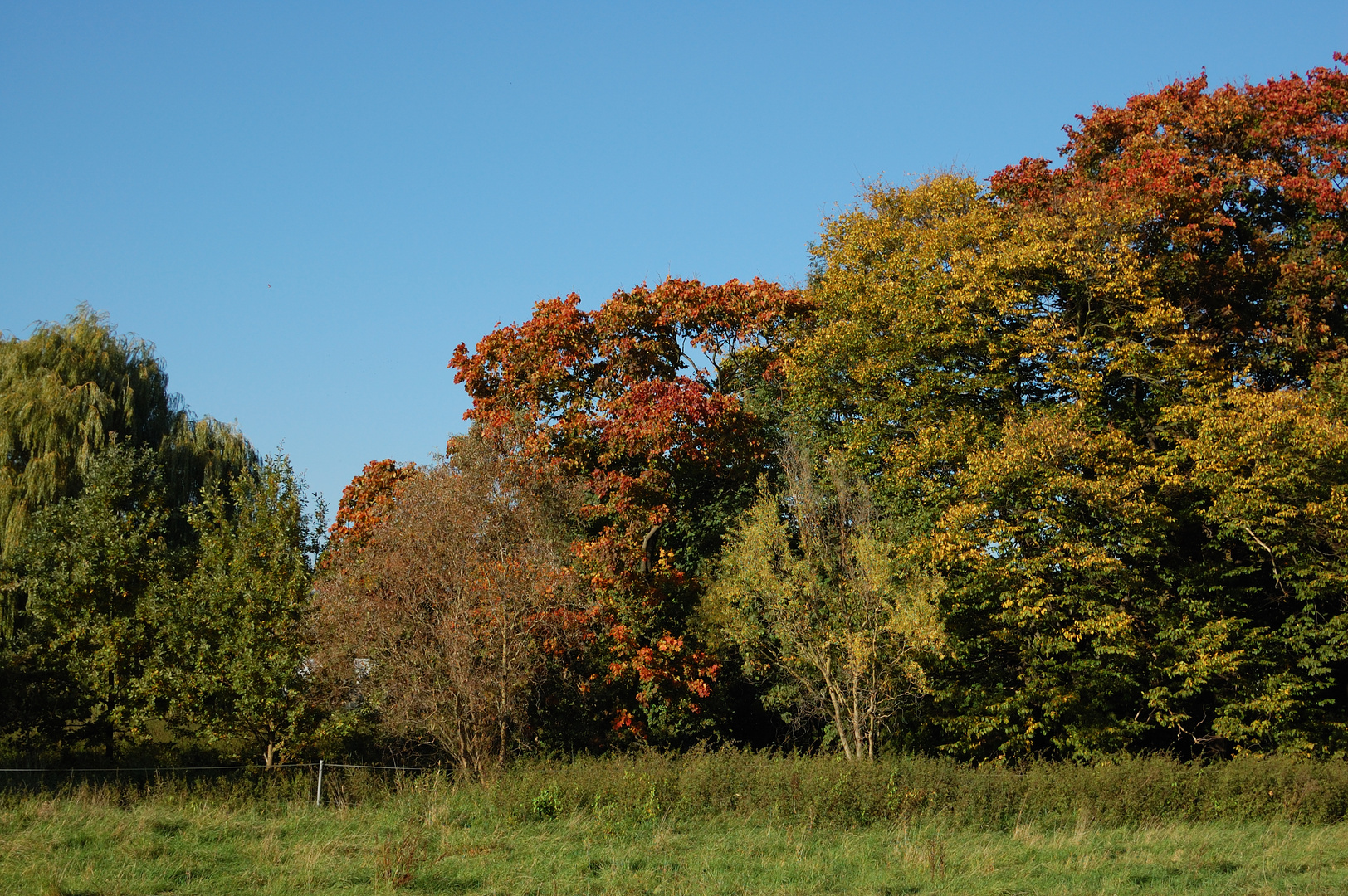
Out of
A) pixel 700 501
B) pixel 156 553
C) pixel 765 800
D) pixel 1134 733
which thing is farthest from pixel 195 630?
pixel 1134 733

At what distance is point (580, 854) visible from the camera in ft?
44.6

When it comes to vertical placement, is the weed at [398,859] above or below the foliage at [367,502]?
below

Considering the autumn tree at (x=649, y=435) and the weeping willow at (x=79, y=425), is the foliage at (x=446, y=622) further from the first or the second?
the weeping willow at (x=79, y=425)

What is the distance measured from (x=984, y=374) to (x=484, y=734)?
1424 centimetres

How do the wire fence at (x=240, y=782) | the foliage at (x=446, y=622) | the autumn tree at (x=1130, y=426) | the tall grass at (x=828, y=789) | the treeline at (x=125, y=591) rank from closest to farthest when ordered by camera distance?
the tall grass at (x=828, y=789) → the wire fence at (x=240, y=782) → the foliage at (x=446, y=622) → the treeline at (x=125, y=591) → the autumn tree at (x=1130, y=426)

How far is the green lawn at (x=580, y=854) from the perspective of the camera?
11789 millimetres

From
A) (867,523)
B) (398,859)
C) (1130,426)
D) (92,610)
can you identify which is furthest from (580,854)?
(1130,426)

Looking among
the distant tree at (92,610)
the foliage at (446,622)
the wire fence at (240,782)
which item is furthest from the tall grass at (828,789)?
the distant tree at (92,610)

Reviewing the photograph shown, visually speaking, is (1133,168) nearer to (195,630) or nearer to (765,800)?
(765,800)

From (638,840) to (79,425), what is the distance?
17335 mm

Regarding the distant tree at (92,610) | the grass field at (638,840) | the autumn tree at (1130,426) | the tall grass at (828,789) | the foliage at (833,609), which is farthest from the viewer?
the autumn tree at (1130,426)

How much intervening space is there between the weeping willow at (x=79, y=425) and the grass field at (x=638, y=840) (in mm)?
9329

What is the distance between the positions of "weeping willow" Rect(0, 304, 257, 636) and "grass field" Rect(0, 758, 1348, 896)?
9.33 meters

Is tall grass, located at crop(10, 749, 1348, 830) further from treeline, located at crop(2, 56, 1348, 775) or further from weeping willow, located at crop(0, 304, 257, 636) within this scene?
weeping willow, located at crop(0, 304, 257, 636)
